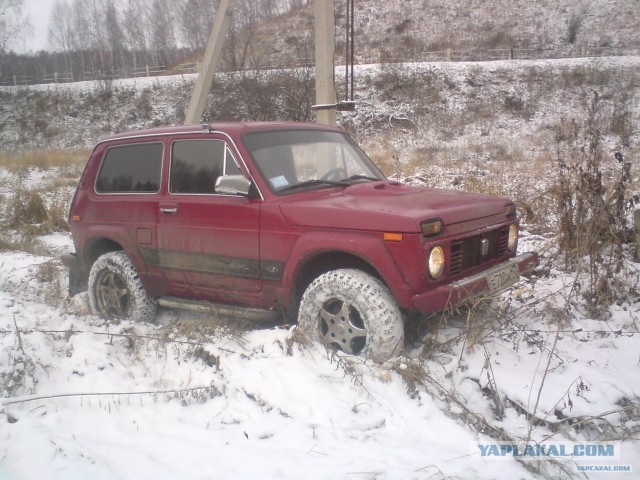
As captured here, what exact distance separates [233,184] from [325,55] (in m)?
3.09

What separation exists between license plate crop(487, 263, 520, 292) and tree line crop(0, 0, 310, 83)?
14972mm

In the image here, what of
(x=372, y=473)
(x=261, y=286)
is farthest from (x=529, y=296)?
(x=372, y=473)

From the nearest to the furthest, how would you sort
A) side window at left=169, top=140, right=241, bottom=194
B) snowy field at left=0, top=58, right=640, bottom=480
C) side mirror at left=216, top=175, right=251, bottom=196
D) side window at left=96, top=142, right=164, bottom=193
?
snowy field at left=0, top=58, right=640, bottom=480 → side mirror at left=216, top=175, right=251, bottom=196 → side window at left=169, top=140, right=241, bottom=194 → side window at left=96, top=142, right=164, bottom=193

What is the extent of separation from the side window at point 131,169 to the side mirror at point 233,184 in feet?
3.20

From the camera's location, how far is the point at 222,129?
423cm

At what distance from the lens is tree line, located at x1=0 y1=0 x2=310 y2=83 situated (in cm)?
2001

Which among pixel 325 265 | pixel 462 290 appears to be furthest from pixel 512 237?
pixel 325 265

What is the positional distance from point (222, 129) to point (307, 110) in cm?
1026

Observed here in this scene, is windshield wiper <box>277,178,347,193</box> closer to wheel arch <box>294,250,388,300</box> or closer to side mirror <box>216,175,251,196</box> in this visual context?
side mirror <box>216,175,251,196</box>

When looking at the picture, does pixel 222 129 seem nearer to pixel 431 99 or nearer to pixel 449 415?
pixel 449 415

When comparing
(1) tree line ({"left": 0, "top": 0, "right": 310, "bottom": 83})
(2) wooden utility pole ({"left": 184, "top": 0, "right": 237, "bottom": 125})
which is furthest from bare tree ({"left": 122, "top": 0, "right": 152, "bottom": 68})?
(2) wooden utility pole ({"left": 184, "top": 0, "right": 237, "bottom": 125})

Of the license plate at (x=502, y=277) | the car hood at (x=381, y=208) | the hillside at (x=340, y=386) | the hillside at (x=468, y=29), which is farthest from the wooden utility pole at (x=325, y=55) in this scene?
the hillside at (x=468, y=29)

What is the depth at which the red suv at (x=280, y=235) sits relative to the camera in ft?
11.1

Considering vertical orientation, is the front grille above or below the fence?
below
